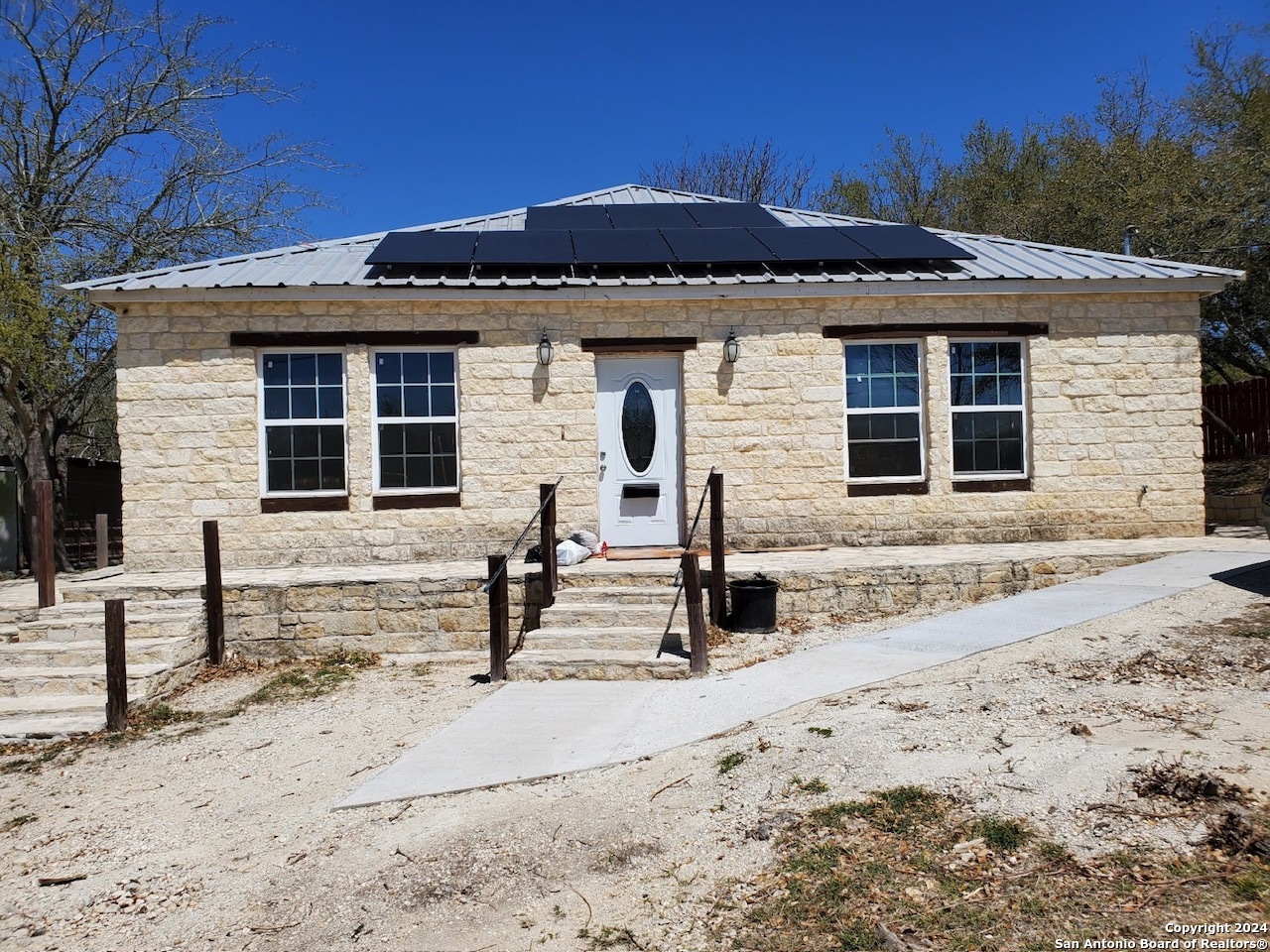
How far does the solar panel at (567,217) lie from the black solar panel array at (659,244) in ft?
0.06

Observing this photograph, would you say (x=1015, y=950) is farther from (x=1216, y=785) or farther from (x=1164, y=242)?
(x=1164, y=242)

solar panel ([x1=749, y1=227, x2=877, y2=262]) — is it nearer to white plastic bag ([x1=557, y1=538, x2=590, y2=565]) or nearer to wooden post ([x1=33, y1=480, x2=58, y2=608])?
white plastic bag ([x1=557, y1=538, x2=590, y2=565])

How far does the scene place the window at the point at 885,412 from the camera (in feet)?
33.2

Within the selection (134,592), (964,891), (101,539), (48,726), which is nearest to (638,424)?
(134,592)

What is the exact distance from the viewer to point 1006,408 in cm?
1022

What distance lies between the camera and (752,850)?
3719mm

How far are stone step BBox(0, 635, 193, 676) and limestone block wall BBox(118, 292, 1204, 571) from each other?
6.30ft

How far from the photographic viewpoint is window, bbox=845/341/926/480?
10117 millimetres

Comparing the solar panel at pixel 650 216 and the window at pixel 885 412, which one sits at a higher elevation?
the solar panel at pixel 650 216

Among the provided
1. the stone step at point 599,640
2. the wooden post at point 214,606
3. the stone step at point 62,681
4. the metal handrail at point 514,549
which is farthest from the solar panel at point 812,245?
the stone step at point 62,681

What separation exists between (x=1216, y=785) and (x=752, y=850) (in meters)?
2.06

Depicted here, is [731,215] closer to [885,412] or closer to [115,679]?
[885,412]

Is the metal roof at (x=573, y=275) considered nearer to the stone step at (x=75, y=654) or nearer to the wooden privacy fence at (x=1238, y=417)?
the stone step at (x=75, y=654)

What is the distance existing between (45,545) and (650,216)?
875 centimetres
